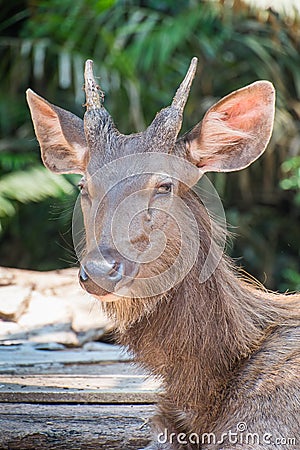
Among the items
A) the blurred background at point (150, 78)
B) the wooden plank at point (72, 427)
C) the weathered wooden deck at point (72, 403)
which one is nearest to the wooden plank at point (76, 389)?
the weathered wooden deck at point (72, 403)

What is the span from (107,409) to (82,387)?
46 cm

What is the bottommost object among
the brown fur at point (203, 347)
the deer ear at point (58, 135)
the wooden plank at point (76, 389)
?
the wooden plank at point (76, 389)

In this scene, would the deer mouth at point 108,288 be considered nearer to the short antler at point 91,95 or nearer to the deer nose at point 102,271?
the deer nose at point 102,271

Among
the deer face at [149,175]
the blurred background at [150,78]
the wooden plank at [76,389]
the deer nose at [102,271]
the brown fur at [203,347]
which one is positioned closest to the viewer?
the deer nose at [102,271]

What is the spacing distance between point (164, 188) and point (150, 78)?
7.53 metres

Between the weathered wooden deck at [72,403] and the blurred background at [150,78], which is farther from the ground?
the weathered wooden deck at [72,403]

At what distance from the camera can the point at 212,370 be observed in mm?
3754

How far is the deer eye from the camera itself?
3.75 m

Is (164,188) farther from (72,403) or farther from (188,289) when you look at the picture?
(72,403)

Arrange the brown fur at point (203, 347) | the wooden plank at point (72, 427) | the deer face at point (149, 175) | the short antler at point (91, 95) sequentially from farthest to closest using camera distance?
the short antler at point (91, 95) → the wooden plank at point (72, 427) → the brown fur at point (203, 347) → the deer face at point (149, 175)

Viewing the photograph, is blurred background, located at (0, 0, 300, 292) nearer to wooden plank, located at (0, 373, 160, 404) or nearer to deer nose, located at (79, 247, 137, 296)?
wooden plank, located at (0, 373, 160, 404)

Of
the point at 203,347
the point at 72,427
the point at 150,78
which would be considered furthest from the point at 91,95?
the point at 150,78

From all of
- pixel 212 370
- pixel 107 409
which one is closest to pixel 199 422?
pixel 212 370

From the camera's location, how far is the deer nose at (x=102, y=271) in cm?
332
